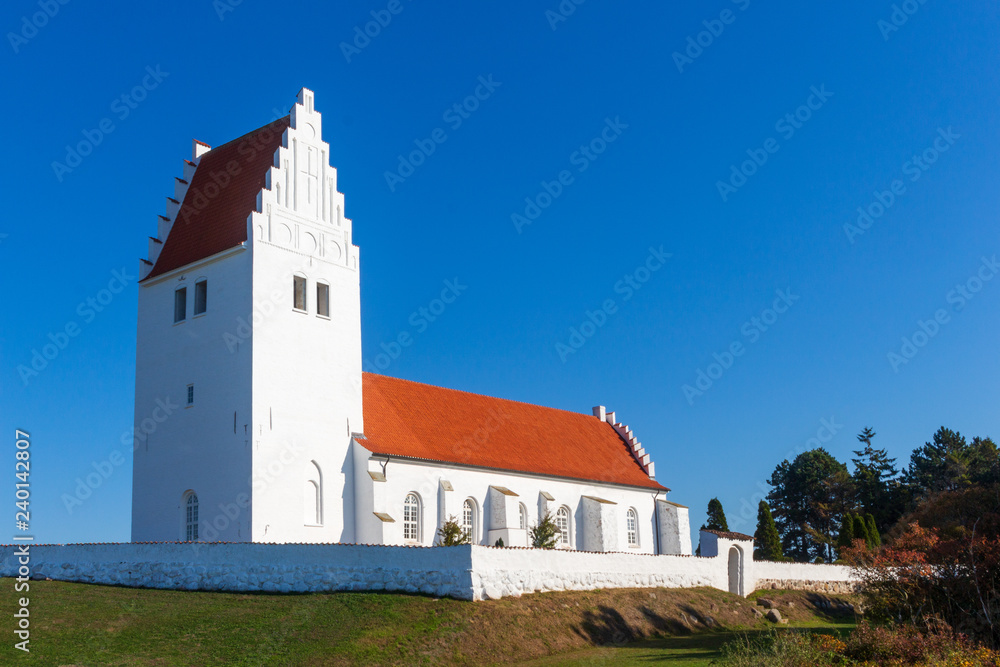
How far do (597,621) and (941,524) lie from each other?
1983cm

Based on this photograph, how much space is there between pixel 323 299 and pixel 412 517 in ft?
27.8

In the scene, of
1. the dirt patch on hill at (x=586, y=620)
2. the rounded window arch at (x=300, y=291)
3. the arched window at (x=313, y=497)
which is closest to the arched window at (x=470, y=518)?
the arched window at (x=313, y=497)

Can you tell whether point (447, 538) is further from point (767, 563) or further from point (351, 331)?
point (767, 563)

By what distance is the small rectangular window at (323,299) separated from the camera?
31844 millimetres

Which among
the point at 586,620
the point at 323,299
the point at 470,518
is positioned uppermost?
the point at 323,299

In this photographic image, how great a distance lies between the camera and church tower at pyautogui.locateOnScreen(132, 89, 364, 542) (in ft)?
93.7

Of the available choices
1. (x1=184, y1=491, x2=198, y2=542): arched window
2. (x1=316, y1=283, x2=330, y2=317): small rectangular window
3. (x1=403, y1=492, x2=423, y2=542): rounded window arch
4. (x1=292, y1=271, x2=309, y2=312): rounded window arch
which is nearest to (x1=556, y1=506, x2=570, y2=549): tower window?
(x1=403, y1=492, x2=423, y2=542): rounded window arch

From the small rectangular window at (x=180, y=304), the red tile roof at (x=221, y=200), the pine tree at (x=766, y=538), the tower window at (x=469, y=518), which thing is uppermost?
the red tile roof at (x=221, y=200)

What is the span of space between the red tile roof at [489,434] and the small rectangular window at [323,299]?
4331 mm

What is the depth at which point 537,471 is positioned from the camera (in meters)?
37.8

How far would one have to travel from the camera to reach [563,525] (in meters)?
39.1

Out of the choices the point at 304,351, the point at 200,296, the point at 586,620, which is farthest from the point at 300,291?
the point at 586,620

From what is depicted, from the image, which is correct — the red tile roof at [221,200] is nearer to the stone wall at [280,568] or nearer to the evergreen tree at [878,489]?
the stone wall at [280,568]

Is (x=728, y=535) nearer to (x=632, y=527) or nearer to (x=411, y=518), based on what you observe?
(x=632, y=527)
